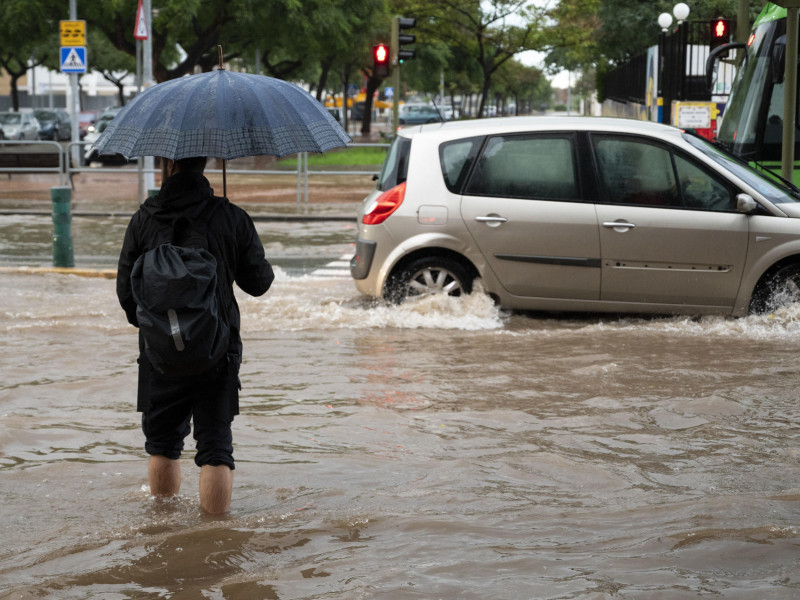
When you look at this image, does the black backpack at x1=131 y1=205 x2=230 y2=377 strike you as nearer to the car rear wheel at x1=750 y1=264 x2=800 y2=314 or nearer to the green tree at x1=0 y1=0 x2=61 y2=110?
the car rear wheel at x1=750 y1=264 x2=800 y2=314

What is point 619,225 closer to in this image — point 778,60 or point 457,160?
point 457,160

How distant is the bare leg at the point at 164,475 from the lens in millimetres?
4633

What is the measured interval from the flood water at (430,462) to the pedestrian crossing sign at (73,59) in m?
14.5

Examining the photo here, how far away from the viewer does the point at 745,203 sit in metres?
8.83

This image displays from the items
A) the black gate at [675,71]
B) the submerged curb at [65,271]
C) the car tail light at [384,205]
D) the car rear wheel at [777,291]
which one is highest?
the black gate at [675,71]

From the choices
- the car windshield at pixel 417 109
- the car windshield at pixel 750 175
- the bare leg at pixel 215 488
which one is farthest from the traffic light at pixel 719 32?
the car windshield at pixel 417 109

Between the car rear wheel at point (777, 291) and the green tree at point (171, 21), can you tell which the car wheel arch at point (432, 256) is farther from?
the green tree at point (171, 21)

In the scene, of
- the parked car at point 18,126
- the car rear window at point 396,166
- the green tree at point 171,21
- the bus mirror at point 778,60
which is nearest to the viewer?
the car rear window at point 396,166

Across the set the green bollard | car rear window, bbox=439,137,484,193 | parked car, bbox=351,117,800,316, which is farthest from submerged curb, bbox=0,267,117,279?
car rear window, bbox=439,137,484,193

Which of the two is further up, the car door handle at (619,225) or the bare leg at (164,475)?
the car door handle at (619,225)

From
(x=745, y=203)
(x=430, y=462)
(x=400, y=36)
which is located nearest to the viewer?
(x=430, y=462)

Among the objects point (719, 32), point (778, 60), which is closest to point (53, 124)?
point (719, 32)

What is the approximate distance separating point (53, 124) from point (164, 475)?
5044 cm

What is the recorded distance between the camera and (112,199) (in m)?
22.1
